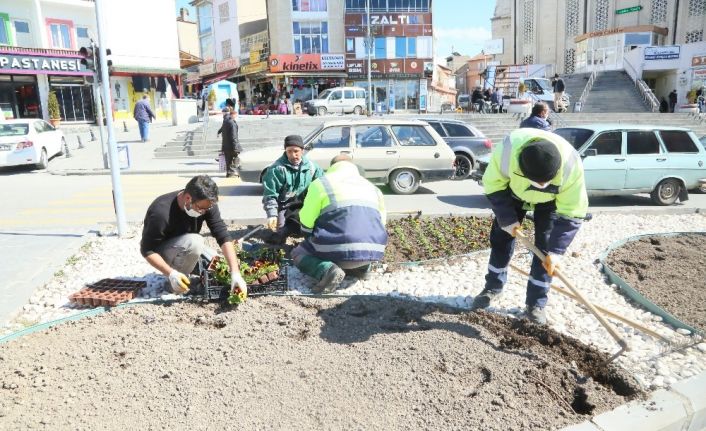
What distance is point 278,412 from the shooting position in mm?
3266

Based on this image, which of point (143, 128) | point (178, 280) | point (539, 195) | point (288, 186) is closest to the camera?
point (539, 195)

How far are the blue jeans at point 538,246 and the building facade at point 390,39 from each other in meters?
38.7

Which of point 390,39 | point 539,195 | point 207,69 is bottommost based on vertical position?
point 539,195

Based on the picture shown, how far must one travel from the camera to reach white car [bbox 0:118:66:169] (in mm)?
15641

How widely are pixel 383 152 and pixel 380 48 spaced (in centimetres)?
3432

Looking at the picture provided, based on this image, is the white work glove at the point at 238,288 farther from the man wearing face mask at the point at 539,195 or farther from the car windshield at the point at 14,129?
the car windshield at the point at 14,129

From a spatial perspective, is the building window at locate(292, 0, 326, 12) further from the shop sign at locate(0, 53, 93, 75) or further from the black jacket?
the black jacket

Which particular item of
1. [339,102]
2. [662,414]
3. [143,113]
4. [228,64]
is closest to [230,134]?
[143,113]

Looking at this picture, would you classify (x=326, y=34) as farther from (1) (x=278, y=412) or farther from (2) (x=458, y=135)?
(1) (x=278, y=412)

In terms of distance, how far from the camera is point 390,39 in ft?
141

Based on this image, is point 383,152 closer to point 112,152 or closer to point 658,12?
point 112,152

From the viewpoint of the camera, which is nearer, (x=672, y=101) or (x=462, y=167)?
(x=462, y=167)

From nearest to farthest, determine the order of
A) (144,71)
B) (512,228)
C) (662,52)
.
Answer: (512,228)
(144,71)
(662,52)

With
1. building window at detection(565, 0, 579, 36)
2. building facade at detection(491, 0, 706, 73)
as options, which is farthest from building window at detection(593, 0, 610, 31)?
building window at detection(565, 0, 579, 36)
